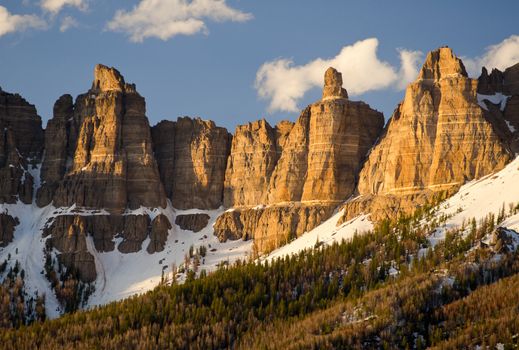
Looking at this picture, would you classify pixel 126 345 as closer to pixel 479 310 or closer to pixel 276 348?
pixel 276 348

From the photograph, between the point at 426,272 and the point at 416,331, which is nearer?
the point at 416,331

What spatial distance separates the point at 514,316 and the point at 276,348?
31395 mm

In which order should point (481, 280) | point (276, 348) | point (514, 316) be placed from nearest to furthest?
point (514, 316), point (276, 348), point (481, 280)

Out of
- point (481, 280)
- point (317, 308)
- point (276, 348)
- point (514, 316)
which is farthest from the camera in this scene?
point (317, 308)

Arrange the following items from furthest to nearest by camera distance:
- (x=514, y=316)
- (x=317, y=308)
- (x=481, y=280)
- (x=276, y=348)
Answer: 1. (x=317, y=308)
2. (x=481, y=280)
3. (x=276, y=348)
4. (x=514, y=316)

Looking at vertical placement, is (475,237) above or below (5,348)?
above

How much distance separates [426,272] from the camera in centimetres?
18038

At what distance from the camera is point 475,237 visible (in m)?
190

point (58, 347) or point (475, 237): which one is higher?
point (475, 237)

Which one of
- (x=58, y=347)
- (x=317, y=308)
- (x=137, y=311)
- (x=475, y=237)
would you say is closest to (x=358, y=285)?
(x=317, y=308)

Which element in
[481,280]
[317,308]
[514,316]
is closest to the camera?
[514,316]

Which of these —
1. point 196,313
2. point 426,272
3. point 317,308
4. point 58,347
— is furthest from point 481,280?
point 58,347

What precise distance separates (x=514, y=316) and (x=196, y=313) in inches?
2123

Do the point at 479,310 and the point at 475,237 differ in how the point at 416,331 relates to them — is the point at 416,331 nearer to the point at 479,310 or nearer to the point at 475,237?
the point at 479,310
